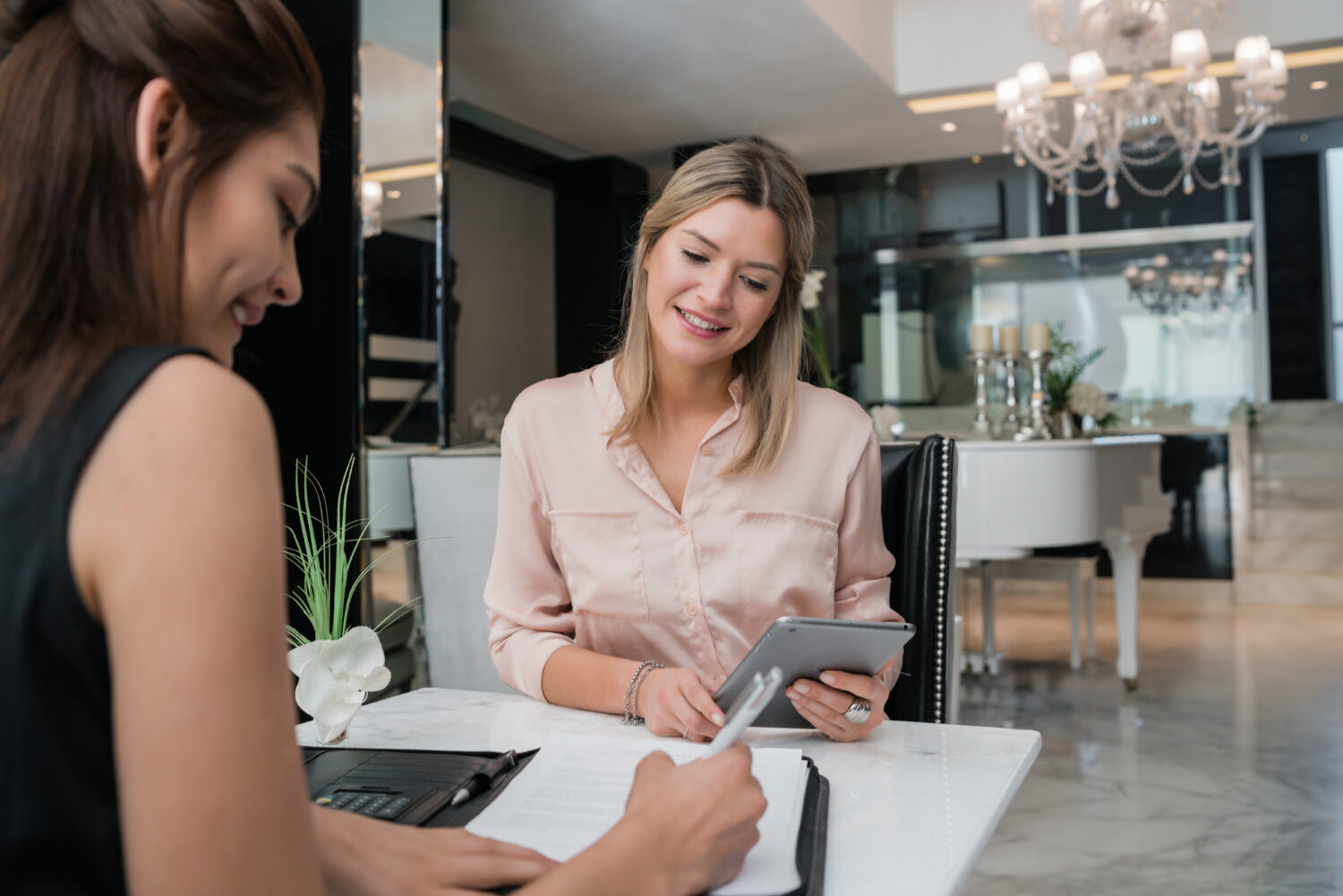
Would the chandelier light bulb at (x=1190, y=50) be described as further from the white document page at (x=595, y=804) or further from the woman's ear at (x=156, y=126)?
the woman's ear at (x=156, y=126)

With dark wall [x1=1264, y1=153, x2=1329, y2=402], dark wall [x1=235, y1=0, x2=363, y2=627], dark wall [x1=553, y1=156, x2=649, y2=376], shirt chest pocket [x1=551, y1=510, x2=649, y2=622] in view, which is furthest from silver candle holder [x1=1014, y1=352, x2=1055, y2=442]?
dark wall [x1=1264, y1=153, x2=1329, y2=402]

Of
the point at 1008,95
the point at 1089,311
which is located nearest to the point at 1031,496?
the point at 1008,95

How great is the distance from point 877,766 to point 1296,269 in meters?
9.48

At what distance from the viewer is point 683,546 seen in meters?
1.37

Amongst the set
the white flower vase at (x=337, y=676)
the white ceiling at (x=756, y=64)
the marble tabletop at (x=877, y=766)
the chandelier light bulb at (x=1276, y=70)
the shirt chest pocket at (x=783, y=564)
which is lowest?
the marble tabletop at (x=877, y=766)

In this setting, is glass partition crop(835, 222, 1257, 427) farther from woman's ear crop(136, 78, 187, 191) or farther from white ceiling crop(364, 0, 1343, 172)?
woman's ear crop(136, 78, 187, 191)

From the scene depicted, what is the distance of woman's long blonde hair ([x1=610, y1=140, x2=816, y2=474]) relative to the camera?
4.65 feet

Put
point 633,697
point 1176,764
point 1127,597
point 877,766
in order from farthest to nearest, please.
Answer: point 1127,597 → point 1176,764 → point 633,697 → point 877,766

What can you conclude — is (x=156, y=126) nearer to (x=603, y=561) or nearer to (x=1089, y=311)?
(x=603, y=561)

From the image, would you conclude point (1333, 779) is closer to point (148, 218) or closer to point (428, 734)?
point (428, 734)

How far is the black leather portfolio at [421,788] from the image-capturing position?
2.41ft

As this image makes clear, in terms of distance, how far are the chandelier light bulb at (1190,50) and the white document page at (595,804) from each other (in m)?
4.60

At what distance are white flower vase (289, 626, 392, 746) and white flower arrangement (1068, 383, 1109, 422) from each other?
13.4 feet

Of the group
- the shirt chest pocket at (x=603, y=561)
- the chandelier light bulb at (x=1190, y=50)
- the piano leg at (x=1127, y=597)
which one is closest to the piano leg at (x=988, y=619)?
the piano leg at (x=1127, y=597)
